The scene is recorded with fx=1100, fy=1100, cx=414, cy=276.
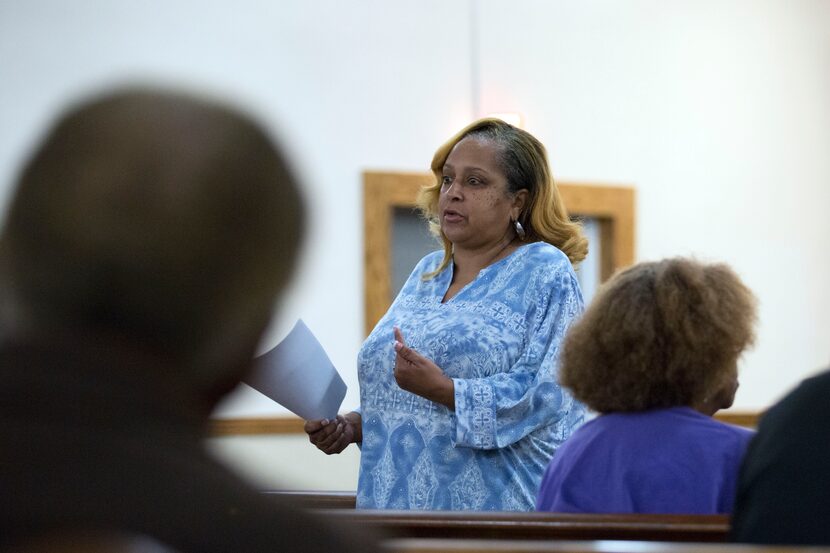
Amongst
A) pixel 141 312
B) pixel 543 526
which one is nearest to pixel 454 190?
pixel 543 526

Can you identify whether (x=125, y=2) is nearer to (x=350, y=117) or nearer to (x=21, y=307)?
(x=350, y=117)

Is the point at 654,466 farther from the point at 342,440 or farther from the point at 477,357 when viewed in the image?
the point at 342,440

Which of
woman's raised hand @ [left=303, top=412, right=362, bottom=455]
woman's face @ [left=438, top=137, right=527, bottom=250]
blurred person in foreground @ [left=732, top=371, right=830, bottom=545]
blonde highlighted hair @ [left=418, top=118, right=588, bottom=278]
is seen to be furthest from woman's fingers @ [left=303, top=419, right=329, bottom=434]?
blurred person in foreground @ [left=732, top=371, right=830, bottom=545]

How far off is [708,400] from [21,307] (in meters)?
1.40

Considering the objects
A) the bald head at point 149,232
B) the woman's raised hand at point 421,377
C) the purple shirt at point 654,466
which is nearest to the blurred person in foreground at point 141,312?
the bald head at point 149,232

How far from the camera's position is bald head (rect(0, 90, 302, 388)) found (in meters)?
0.84

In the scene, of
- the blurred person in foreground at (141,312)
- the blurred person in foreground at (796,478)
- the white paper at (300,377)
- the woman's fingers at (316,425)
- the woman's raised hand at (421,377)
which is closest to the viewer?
the blurred person in foreground at (141,312)

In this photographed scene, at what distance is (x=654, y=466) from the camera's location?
6.04 feet

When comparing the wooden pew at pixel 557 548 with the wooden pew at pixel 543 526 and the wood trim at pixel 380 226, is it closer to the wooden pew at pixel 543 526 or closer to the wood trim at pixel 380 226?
the wooden pew at pixel 543 526

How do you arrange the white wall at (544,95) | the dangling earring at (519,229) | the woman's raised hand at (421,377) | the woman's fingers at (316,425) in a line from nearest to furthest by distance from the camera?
the woman's raised hand at (421,377) < the woman's fingers at (316,425) < the dangling earring at (519,229) < the white wall at (544,95)

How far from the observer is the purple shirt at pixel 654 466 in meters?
1.82

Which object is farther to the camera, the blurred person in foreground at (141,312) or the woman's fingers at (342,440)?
the woman's fingers at (342,440)

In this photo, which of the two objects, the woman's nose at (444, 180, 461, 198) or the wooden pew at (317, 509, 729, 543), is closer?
the wooden pew at (317, 509, 729, 543)

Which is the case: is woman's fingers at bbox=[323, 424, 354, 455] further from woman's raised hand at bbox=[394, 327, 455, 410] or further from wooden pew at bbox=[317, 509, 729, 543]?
wooden pew at bbox=[317, 509, 729, 543]
